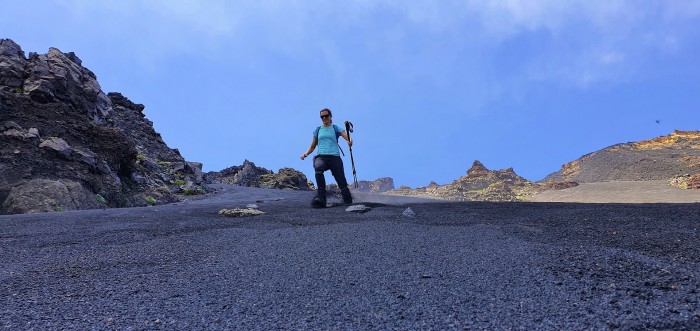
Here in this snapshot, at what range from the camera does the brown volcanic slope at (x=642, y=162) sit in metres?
31.7

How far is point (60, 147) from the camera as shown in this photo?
1156 cm

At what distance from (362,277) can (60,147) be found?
1219 cm

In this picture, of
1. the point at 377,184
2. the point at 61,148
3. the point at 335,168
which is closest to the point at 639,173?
the point at 335,168

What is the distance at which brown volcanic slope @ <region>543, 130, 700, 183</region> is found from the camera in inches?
1248

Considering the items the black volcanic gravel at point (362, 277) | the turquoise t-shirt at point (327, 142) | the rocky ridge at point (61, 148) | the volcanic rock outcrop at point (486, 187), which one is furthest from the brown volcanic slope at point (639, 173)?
the rocky ridge at point (61, 148)

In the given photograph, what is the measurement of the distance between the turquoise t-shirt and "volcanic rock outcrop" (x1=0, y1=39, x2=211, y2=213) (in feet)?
19.9

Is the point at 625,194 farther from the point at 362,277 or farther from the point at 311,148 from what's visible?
the point at 362,277

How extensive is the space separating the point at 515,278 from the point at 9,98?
15.5m

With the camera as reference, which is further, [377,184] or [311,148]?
[377,184]

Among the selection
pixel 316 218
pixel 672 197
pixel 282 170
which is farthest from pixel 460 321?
pixel 282 170

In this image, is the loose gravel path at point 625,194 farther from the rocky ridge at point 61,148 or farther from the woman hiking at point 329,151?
the rocky ridge at point 61,148

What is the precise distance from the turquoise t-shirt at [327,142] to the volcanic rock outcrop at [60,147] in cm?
607

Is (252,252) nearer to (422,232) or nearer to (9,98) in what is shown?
(422,232)

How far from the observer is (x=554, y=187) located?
32.7 meters
